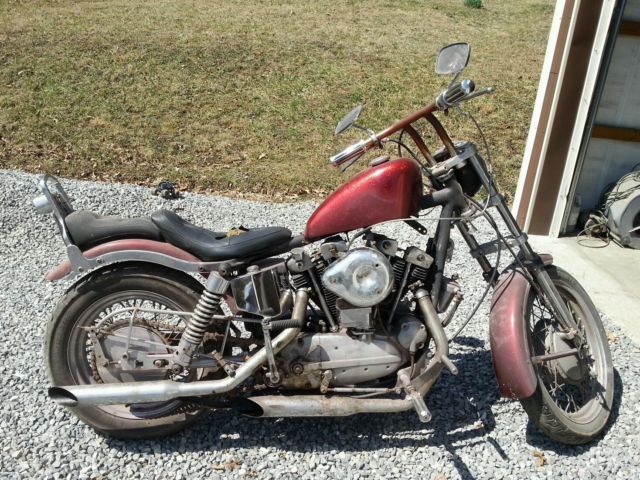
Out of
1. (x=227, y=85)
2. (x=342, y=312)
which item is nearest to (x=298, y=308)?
(x=342, y=312)

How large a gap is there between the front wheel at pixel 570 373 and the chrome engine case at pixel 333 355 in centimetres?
71

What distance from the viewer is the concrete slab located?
14.7 feet

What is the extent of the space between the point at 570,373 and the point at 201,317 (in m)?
1.81

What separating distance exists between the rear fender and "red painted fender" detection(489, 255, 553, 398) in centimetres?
132

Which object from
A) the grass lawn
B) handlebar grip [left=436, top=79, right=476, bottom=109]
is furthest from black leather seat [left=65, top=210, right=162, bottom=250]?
the grass lawn

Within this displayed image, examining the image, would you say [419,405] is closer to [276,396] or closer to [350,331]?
[350,331]

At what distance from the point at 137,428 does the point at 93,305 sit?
62cm

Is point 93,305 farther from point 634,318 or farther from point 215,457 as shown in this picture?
point 634,318

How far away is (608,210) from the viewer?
565 cm

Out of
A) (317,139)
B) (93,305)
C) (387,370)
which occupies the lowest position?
(317,139)

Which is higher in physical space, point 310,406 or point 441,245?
point 441,245

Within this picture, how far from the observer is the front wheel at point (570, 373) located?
Result: 2.96 metres

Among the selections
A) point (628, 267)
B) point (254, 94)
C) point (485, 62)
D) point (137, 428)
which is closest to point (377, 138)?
point (137, 428)

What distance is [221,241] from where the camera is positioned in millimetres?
2830
